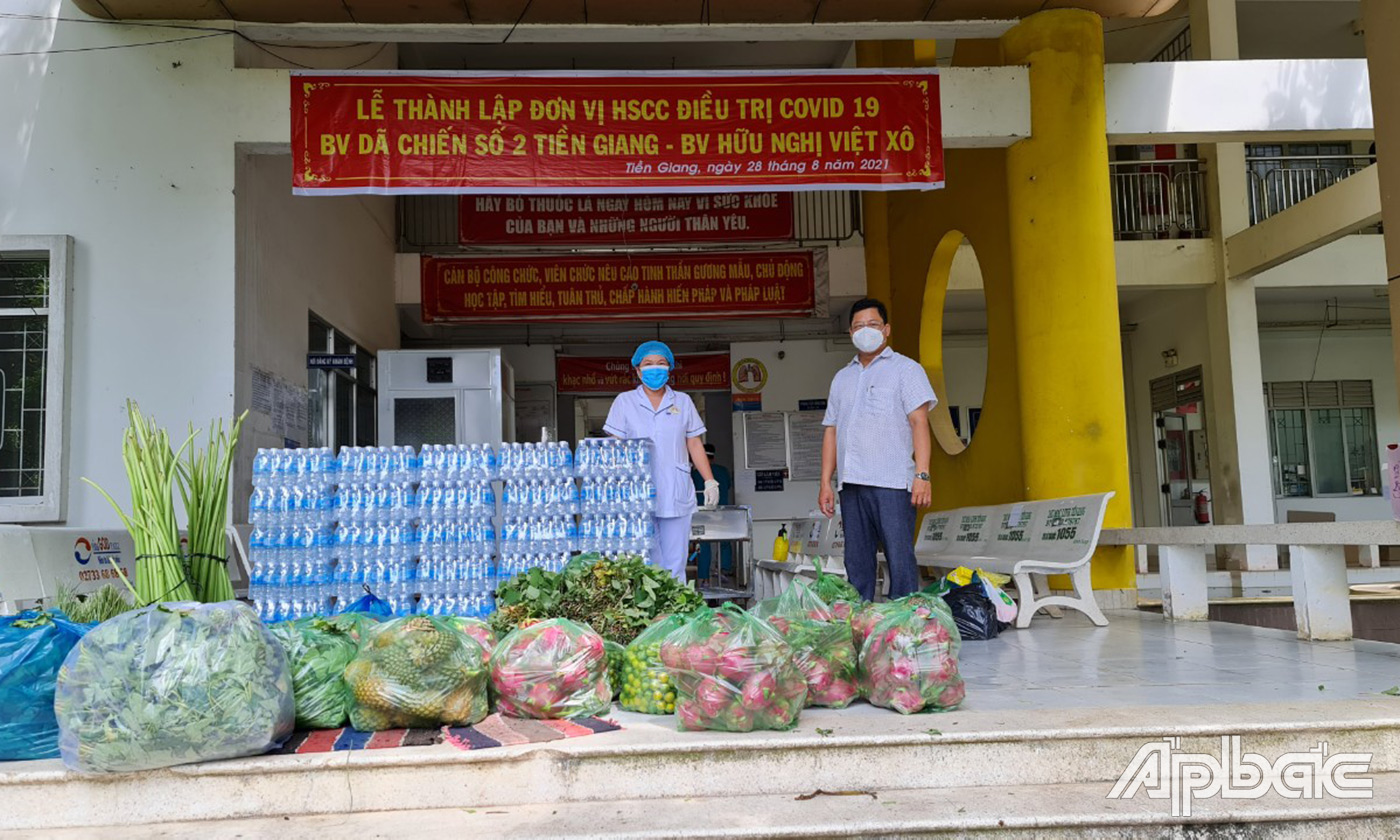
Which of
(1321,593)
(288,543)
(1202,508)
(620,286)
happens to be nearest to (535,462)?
(288,543)

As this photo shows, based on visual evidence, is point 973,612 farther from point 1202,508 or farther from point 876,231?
Result: point 1202,508

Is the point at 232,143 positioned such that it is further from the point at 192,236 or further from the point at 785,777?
the point at 785,777

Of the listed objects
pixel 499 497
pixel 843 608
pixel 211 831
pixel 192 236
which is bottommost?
pixel 211 831

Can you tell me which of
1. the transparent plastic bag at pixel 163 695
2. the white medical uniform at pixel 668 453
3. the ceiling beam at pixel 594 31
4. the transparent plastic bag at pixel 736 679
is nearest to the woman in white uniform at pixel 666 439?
the white medical uniform at pixel 668 453

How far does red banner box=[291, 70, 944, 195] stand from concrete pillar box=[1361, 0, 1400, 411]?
8.65ft

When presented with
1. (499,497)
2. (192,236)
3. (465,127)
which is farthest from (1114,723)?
(192,236)

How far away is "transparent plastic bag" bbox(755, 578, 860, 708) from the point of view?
3332 mm

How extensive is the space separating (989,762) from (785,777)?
58 cm

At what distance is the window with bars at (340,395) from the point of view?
9.09 metres

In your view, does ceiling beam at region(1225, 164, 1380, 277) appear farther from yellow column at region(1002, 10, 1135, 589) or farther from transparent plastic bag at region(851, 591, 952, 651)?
transparent plastic bag at region(851, 591, 952, 651)

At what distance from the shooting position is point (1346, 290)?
12.6 metres

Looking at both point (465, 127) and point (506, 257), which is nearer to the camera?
point (465, 127)

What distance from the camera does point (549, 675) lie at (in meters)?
3.31

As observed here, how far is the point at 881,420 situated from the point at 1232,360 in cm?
819
